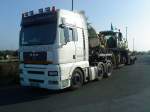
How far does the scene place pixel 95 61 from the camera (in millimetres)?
15914

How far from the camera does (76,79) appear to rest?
1248 centimetres

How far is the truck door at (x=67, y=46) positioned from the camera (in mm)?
11398

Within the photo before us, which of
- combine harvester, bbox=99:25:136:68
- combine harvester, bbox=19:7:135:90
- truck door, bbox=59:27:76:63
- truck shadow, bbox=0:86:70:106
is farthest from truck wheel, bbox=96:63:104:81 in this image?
combine harvester, bbox=99:25:136:68

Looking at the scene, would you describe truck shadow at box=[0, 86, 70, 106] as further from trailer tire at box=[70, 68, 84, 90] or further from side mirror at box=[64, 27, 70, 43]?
side mirror at box=[64, 27, 70, 43]

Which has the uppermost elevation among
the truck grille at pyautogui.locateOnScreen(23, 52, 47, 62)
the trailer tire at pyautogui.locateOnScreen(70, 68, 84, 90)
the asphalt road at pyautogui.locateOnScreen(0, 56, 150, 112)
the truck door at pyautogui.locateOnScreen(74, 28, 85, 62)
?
the truck door at pyautogui.locateOnScreen(74, 28, 85, 62)

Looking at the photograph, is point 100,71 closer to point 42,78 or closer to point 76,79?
point 76,79

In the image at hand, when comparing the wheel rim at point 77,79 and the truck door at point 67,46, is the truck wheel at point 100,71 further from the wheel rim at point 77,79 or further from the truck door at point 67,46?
the truck door at point 67,46

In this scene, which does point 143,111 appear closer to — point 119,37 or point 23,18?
point 23,18

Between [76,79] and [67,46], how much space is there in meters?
1.66

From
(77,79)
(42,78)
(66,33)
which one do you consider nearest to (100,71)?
(77,79)

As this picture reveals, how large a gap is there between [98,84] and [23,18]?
16.6 ft

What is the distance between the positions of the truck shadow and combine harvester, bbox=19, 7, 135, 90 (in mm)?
482

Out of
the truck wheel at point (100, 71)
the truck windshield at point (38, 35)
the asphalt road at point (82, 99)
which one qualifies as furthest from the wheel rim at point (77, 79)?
the truck wheel at point (100, 71)

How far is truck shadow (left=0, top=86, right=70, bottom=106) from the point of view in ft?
35.4
